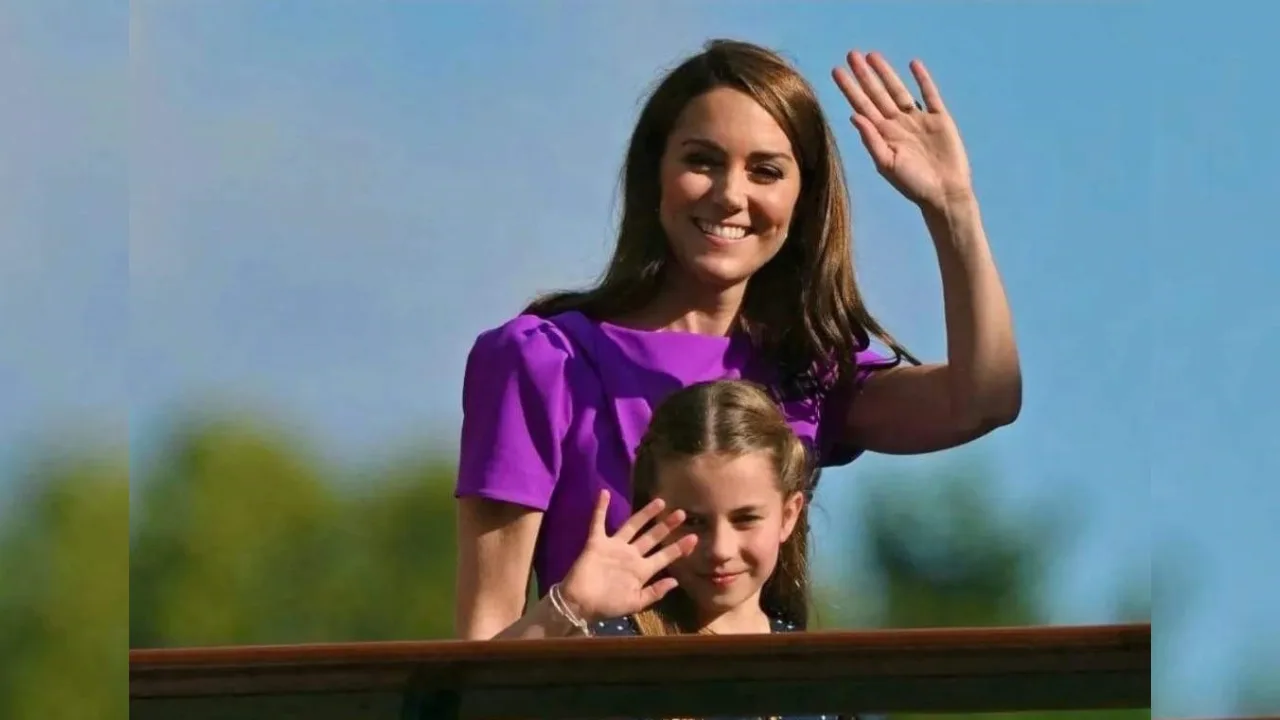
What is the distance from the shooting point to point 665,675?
1.26 m

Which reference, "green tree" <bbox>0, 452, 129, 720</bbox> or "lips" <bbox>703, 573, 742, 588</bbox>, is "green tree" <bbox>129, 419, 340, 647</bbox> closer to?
"green tree" <bbox>0, 452, 129, 720</bbox>

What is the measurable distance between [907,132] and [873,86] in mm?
48

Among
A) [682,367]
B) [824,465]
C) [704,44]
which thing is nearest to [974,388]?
[824,465]

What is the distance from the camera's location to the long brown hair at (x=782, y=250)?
5.18 ft

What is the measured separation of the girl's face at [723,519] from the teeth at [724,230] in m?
0.19

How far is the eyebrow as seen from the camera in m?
1.58

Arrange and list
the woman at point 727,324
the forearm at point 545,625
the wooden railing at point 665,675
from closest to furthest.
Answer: the wooden railing at point 665,675 < the forearm at point 545,625 < the woman at point 727,324

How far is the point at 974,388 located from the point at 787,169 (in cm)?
24

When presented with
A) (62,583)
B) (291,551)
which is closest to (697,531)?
(291,551)

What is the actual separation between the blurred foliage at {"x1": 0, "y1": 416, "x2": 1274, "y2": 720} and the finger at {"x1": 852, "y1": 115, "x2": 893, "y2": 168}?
0.27 m

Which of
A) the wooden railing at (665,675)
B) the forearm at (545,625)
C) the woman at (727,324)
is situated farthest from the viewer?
the woman at (727,324)

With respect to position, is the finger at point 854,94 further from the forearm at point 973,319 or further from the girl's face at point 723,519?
the girl's face at point 723,519

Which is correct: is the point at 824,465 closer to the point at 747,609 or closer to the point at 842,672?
the point at 747,609

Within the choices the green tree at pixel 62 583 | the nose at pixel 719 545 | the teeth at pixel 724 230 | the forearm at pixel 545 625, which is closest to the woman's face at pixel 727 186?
the teeth at pixel 724 230
